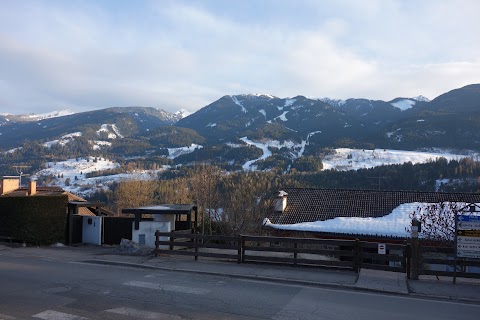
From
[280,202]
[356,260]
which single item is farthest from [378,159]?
[356,260]

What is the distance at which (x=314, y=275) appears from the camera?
13.7 metres

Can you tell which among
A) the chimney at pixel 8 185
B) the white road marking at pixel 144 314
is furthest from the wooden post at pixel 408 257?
the chimney at pixel 8 185

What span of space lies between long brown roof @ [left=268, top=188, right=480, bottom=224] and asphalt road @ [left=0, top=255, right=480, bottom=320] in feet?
95.5

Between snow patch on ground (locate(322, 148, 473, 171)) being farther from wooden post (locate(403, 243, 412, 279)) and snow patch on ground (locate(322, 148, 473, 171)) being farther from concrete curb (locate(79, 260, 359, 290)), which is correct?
concrete curb (locate(79, 260, 359, 290))

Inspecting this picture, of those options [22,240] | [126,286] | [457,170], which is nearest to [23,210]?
[22,240]

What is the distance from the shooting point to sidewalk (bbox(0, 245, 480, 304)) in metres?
12.0

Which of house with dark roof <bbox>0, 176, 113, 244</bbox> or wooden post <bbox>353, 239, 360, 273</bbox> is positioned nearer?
wooden post <bbox>353, 239, 360, 273</bbox>

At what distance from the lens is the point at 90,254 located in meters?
18.7

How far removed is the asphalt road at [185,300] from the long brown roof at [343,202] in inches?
1147

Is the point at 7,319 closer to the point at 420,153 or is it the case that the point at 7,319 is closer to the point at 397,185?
the point at 397,185

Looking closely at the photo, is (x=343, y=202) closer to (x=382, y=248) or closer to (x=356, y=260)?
(x=356, y=260)

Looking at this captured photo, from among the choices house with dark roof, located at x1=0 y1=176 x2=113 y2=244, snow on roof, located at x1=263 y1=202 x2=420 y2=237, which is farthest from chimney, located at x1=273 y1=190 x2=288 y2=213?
house with dark roof, located at x1=0 y1=176 x2=113 y2=244

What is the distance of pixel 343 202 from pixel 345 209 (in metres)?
1.52

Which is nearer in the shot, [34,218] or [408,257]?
[408,257]
